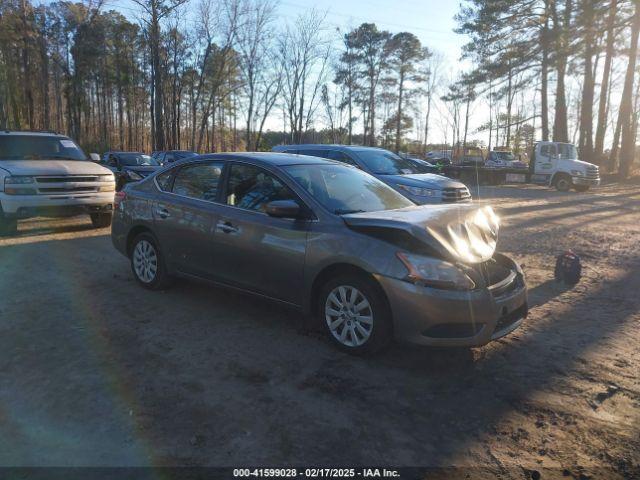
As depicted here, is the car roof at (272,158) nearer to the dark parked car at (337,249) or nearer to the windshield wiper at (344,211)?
the dark parked car at (337,249)

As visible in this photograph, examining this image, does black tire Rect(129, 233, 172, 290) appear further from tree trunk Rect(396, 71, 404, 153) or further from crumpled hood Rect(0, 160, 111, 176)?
tree trunk Rect(396, 71, 404, 153)

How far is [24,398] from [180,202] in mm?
2605

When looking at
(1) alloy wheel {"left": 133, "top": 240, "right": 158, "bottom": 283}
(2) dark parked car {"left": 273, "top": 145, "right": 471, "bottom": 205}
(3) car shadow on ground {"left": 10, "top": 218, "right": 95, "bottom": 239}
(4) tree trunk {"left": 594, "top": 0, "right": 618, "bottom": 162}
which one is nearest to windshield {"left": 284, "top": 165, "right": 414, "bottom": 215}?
(1) alloy wheel {"left": 133, "top": 240, "right": 158, "bottom": 283}

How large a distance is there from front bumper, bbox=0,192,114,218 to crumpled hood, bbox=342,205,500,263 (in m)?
6.70

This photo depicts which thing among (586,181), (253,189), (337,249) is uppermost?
(586,181)

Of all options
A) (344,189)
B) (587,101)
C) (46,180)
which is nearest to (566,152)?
(587,101)

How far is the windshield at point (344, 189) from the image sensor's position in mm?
4641

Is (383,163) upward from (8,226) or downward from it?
upward

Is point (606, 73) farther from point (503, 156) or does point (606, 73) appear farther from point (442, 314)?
point (442, 314)

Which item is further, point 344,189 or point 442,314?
point 344,189

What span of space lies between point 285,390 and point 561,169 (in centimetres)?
2385

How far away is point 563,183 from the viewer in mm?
23891

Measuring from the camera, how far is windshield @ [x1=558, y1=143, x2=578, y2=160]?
960 inches

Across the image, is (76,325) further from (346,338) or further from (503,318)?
(503,318)
